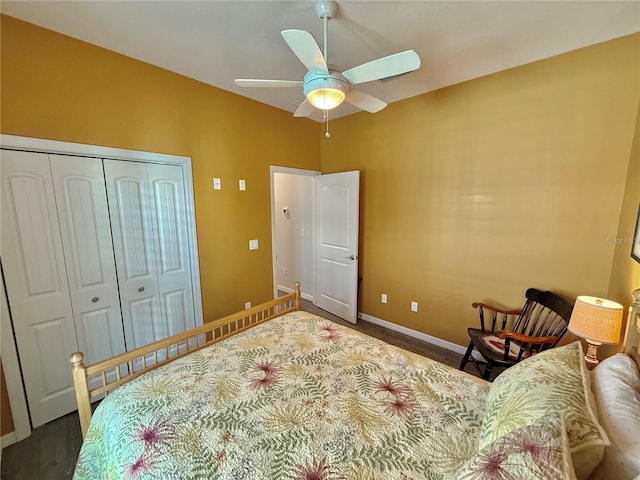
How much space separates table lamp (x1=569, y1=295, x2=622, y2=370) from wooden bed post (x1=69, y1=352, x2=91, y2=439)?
261cm

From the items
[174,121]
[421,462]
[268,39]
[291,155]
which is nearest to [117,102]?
[174,121]

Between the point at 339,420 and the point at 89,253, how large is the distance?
2.10 meters

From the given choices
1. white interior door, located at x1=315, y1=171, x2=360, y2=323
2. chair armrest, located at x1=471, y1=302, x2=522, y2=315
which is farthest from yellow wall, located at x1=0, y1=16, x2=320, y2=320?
chair armrest, located at x1=471, y1=302, x2=522, y2=315

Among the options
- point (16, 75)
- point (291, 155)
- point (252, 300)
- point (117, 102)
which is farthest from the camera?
point (291, 155)

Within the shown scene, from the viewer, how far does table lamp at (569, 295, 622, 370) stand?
1.44m

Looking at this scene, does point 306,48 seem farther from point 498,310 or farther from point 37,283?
point 498,310

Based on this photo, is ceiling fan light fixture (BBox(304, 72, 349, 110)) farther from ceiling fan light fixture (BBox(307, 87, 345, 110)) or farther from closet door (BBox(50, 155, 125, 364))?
closet door (BBox(50, 155, 125, 364))

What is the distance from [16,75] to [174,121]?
0.92 metres

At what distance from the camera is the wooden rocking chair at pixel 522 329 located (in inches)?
75.5

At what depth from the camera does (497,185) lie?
2.40m

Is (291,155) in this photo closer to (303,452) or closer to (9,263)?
(9,263)

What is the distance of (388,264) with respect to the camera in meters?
3.26

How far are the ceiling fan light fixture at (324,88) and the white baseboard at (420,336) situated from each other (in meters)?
2.64

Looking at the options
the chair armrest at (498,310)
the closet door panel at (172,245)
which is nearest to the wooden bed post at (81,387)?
the closet door panel at (172,245)
